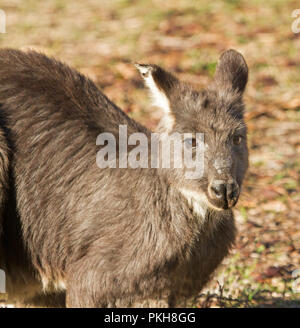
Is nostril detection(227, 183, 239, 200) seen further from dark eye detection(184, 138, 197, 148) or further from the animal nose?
dark eye detection(184, 138, 197, 148)

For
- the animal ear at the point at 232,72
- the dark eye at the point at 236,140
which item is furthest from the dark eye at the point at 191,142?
the animal ear at the point at 232,72

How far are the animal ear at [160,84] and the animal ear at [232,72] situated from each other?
1.21ft

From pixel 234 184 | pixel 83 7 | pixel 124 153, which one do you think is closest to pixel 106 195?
pixel 124 153

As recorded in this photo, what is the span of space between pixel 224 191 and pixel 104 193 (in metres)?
0.94

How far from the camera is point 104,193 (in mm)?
4543

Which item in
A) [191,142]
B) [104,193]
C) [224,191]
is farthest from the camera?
[104,193]

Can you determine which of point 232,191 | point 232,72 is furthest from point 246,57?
point 232,191

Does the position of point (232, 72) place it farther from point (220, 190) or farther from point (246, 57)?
point (246, 57)

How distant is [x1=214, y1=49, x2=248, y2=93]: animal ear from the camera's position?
4.59 metres

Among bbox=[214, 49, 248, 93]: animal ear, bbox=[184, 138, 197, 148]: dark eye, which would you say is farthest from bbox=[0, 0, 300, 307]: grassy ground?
bbox=[184, 138, 197, 148]: dark eye

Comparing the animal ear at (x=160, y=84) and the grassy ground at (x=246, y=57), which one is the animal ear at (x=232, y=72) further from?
the grassy ground at (x=246, y=57)

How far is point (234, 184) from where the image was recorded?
159 inches

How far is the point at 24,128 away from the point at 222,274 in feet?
7.10

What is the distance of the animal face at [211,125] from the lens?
13.3 feet
